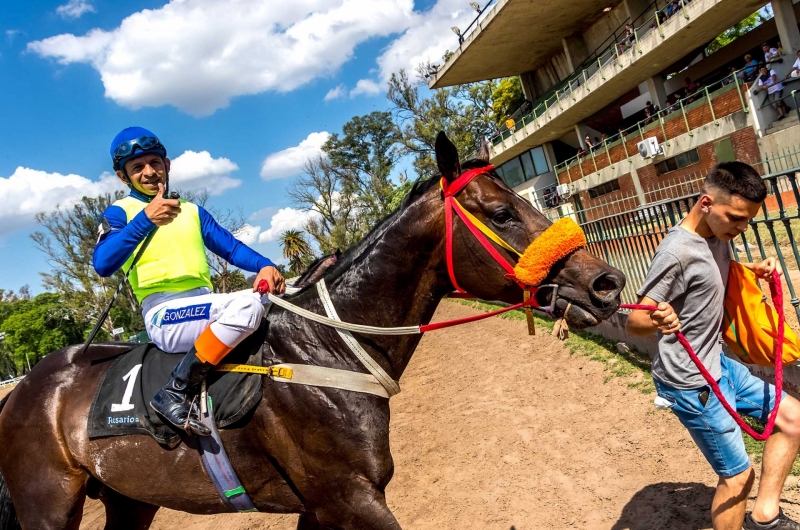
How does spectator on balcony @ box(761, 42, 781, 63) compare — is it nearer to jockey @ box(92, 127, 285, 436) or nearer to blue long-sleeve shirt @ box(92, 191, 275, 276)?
blue long-sleeve shirt @ box(92, 191, 275, 276)

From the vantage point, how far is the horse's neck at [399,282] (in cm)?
265

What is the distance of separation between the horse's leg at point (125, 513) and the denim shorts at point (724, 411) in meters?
3.28

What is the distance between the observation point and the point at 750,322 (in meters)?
2.65

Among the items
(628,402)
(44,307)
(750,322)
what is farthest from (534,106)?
(44,307)

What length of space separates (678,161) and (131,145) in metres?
21.5

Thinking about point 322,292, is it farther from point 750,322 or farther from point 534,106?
point 534,106

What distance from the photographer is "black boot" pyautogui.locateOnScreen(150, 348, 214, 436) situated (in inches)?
99.5

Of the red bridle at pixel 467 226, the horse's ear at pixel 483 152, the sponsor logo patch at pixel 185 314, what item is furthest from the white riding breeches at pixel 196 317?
the horse's ear at pixel 483 152

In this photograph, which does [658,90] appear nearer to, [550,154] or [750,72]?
[750,72]

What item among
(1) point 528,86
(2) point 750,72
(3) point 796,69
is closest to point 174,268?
(3) point 796,69

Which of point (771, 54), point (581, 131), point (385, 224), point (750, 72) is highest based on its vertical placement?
point (581, 131)

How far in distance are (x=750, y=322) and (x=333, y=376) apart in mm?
2196

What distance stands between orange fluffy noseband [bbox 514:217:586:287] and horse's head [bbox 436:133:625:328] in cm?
5

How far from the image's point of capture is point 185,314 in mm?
2703
